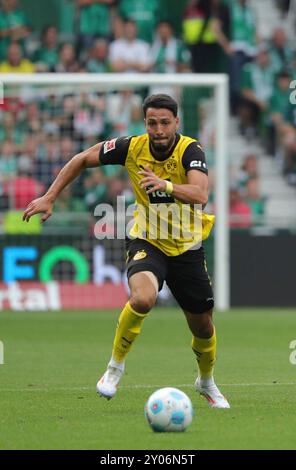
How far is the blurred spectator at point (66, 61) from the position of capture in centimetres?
2234

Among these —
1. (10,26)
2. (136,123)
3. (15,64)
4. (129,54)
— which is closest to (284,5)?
(129,54)

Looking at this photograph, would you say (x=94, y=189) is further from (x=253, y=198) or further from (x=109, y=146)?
(x=109, y=146)

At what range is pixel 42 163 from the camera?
20609 mm

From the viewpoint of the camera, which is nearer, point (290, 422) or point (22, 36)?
point (290, 422)

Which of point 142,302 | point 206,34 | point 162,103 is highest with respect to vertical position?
point 206,34

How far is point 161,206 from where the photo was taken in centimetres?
953

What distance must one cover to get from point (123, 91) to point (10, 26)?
322 cm

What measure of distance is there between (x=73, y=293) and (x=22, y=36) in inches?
213

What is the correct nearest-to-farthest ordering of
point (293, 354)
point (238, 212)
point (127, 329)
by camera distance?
point (127, 329), point (293, 354), point (238, 212)

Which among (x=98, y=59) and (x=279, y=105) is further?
(x=279, y=105)

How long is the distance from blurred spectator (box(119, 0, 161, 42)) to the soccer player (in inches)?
565

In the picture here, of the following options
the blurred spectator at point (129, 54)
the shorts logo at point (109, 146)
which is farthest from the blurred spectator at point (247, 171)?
the shorts logo at point (109, 146)

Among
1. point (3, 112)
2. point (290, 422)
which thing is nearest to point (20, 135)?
point (3, 112)

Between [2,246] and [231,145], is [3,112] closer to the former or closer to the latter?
[2,246]
